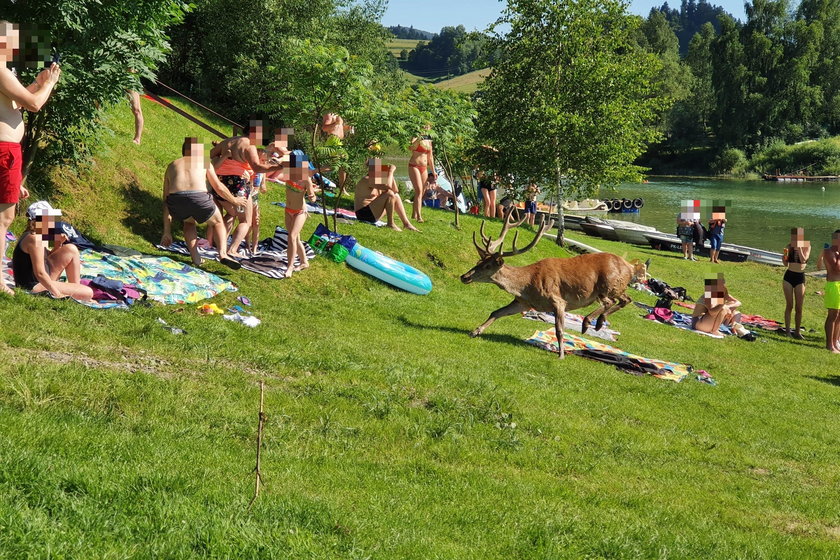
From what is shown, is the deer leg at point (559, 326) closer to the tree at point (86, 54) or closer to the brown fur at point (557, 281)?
the brown fur at point (557, 281)

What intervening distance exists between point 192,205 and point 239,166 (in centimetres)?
192

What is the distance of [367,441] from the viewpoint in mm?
7406

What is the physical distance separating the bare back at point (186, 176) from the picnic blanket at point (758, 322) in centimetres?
1283

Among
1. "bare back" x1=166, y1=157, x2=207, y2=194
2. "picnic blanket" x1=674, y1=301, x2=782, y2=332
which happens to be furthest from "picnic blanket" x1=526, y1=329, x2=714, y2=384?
→ "picnic blanket" x1=674, y1=301, x2=782, y2=332

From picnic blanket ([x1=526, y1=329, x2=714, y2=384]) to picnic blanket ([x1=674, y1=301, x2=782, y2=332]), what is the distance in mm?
6701

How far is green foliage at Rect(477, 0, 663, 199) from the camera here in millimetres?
25406

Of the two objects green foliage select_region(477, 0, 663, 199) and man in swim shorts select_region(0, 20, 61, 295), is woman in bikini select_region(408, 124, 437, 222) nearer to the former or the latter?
green foliage select_region(477, 0, 663, 199)

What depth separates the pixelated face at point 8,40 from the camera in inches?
309

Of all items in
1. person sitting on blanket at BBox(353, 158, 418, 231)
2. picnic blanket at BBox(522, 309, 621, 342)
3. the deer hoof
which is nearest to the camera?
the deer hoof

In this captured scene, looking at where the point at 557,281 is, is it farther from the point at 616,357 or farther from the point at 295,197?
the point at 295,197

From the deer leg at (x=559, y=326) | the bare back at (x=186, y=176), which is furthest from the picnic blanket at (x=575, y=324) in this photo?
the bare back at (x=186, y=176)

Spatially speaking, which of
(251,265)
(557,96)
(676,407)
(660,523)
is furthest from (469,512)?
(557,96)

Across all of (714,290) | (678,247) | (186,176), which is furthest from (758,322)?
(186,176)

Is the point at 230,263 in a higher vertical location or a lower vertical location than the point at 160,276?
higher
